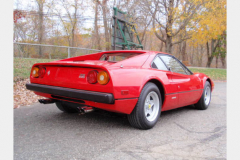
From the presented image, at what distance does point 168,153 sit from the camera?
86.1 inches

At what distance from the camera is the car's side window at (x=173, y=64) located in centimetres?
378

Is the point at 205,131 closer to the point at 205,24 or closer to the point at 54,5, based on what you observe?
the point at 205,24

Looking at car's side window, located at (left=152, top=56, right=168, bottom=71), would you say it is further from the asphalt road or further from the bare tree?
the bare tree

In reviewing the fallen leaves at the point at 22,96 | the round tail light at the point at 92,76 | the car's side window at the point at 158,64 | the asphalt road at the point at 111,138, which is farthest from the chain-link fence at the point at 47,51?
the round tail light at the point at 92,76

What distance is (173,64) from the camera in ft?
13.0

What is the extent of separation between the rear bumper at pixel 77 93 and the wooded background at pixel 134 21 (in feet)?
21.4

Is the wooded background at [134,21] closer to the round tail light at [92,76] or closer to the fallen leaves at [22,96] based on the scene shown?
the fallen leaves at [22,96]

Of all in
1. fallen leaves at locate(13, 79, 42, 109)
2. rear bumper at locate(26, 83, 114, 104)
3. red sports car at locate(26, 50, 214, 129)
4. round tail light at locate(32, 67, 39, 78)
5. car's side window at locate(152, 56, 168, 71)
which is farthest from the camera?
fallen leaves at locate(13, 79, 42, 109)

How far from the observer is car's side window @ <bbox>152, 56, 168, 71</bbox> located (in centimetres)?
339

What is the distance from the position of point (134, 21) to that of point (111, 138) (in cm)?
1193

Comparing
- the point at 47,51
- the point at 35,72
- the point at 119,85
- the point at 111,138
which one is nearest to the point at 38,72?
the point at 35,72

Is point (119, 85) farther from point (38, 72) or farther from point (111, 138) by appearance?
point (38, 72)

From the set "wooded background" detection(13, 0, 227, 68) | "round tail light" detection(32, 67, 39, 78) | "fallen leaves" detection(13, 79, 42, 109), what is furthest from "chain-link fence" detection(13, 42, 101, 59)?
"round tail light" detection(32, 67, 39, 78)

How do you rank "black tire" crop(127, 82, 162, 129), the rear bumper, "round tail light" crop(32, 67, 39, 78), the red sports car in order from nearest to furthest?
1. the rear bumper
2. the red sports car
3. "black tire" crop(127, 82, 162, 129)
4. "round tail light" crop(32, 67, 39, 78)
